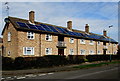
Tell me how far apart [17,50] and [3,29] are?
6.97m

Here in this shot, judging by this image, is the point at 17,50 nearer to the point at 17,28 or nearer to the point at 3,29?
the point at 17,28

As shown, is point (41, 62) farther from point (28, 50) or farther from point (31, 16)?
point (31, 16)

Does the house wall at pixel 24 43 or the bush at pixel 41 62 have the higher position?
the house wall at pixel 24 43

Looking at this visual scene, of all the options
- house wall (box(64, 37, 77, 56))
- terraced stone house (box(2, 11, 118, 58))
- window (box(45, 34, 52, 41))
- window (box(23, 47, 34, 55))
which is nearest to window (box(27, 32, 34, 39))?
terraced stone house (box(2, 11, 118, 58))

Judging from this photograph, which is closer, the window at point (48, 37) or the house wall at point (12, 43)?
the house wall at point (12, 43)

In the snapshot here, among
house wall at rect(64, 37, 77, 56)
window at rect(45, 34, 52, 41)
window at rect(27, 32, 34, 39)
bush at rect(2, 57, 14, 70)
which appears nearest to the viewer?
bush at rect(2, 57, 14, 70)

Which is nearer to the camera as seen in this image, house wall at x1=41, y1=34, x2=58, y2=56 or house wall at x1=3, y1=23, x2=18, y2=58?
house wall at x1=3, y1=23, x2=18, y2=58

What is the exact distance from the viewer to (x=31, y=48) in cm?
2591

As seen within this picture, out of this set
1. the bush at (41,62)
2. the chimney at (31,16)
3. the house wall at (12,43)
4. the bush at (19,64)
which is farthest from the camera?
the chimney at (31,16)

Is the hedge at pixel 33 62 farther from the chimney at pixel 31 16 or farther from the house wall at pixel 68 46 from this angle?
the chimney at pixel 31 16

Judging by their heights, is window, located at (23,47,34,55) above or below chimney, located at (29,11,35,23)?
below

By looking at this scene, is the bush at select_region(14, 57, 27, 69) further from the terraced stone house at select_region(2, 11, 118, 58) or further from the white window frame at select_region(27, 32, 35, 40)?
the white window frame at select_region(27, 32, 35, 40)

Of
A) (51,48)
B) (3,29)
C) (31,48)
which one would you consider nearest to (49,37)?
(51,48)

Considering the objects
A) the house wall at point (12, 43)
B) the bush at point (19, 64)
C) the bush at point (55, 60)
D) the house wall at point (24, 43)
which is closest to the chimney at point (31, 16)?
the house wall at point (24, 43)
